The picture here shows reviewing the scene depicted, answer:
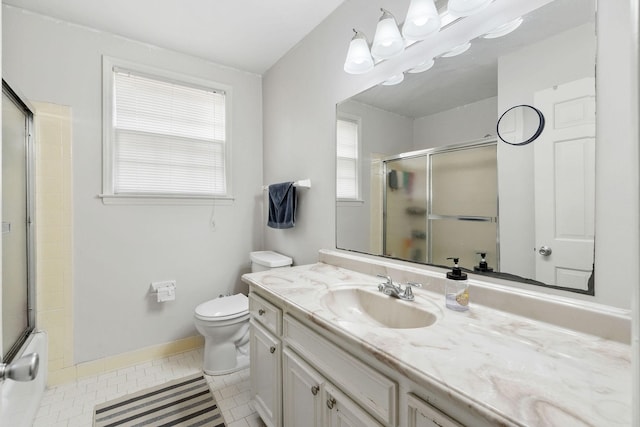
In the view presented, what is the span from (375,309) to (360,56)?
128 cm

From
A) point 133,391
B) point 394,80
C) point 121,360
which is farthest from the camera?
point 121,360

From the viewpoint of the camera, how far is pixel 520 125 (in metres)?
1.04

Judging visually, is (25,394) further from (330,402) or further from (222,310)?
(330,402)

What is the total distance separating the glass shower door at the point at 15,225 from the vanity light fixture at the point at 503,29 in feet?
7.16

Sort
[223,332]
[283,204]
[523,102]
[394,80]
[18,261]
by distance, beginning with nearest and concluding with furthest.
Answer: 1. [523,102]
2. [394,80]
3. [18,261]
4. [223,332]
5. [283,204]

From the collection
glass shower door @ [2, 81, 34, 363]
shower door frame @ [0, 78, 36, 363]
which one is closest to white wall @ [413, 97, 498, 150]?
glass shower door @ [2, 81, 34, 363]

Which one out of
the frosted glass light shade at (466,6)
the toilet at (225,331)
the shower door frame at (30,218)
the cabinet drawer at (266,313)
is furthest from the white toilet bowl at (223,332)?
the frosted glass light shade at (466,6)

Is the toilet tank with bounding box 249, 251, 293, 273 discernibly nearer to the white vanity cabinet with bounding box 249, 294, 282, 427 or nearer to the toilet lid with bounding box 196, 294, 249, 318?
the toilet lid with bounding box 196, 294, 249, 318

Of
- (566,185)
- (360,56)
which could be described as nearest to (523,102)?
(566,185)

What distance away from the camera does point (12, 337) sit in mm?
1487

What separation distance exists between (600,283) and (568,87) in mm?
619

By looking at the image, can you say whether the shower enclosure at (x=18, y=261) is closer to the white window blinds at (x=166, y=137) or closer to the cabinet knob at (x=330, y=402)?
the white window blinds at (x=166, y=137)

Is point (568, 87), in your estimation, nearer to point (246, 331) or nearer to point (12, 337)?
point (246, 331)

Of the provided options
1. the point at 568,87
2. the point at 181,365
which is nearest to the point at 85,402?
the point at 181,365
